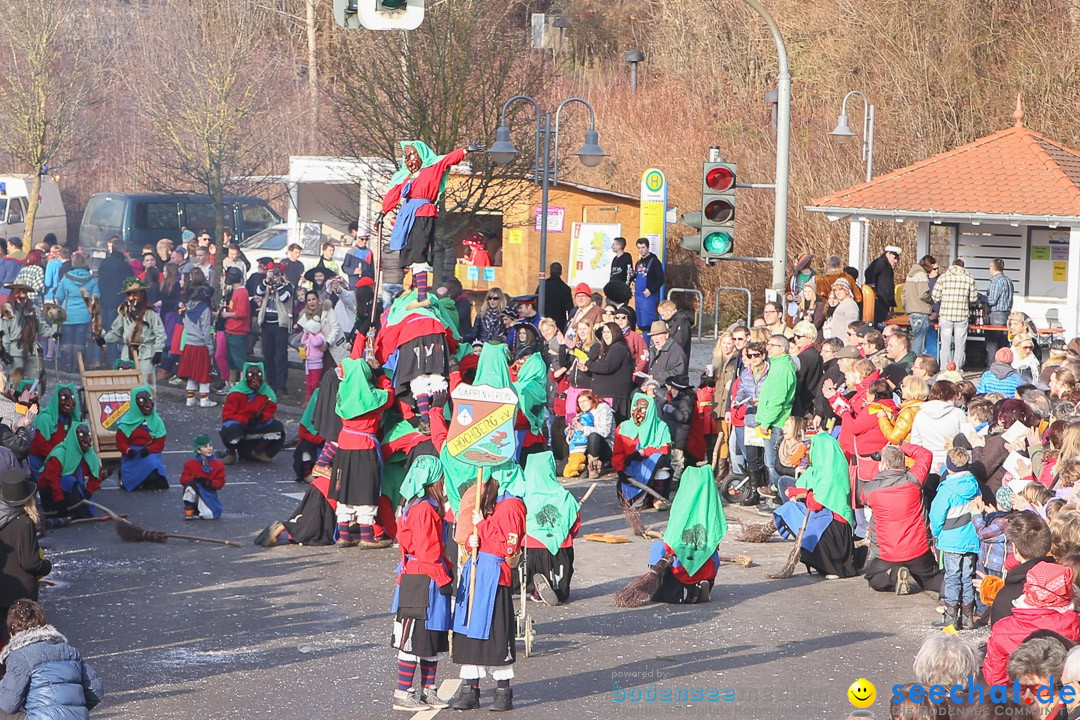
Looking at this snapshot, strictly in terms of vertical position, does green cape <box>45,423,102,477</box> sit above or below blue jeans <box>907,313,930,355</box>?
below

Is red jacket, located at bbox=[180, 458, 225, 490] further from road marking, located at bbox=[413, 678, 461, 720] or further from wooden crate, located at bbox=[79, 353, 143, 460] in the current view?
road marking, located at bbox=[413, 678, 461, 720]

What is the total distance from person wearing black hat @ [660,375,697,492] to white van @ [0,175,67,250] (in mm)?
20717

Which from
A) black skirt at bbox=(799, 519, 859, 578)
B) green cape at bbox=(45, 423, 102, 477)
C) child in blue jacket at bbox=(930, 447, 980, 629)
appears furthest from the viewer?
green cape at bbox=(45, 423, 102, 477)

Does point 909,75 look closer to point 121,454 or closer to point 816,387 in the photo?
point 816,387

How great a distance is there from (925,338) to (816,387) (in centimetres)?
655

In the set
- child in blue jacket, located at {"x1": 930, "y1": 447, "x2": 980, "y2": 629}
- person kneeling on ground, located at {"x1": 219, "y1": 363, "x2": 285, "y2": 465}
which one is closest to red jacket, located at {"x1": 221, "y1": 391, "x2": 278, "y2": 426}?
person kneeling on ground, located at {"x1": 219, "y1": 363, "x2": 285, "y2": 465}

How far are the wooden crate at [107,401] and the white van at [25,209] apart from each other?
16.3 m

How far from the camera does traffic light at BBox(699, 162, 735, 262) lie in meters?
16.1

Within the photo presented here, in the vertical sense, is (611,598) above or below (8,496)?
below

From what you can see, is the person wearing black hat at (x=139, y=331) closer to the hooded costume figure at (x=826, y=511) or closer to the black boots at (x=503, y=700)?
the hooded costume figure at (x=826, y=511)

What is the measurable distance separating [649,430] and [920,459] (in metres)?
3.35

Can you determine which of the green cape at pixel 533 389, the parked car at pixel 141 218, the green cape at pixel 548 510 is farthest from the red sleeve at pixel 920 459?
the parked car at pixel 141 218

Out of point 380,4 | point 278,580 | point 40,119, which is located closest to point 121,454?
point 278,580

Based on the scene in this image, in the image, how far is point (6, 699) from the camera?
23.4ft
